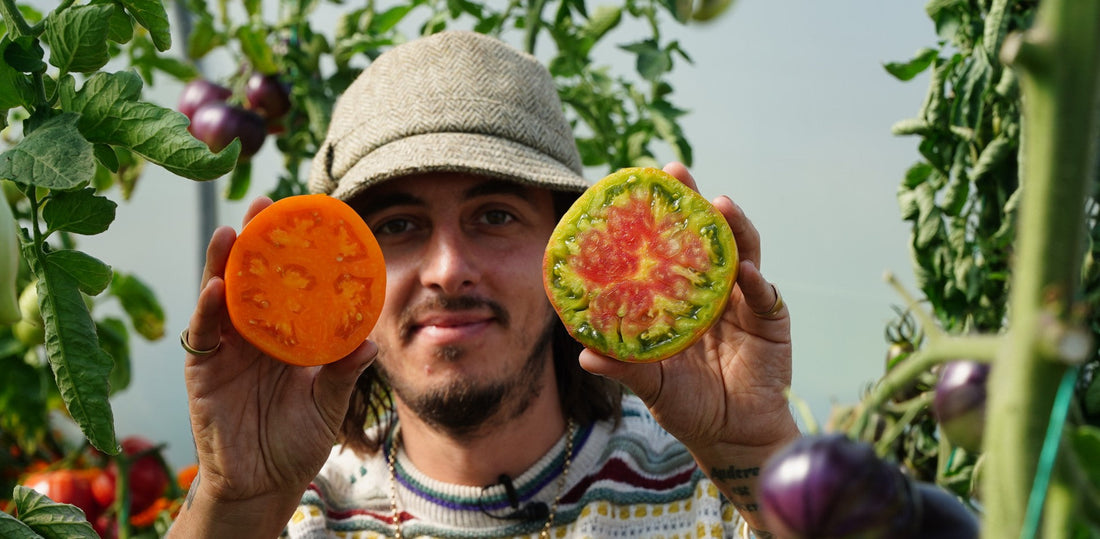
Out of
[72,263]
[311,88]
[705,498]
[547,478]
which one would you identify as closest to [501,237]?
[547,478]

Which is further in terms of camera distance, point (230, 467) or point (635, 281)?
point (230, 467)

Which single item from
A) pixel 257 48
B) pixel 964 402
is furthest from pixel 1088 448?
pixel 257 48

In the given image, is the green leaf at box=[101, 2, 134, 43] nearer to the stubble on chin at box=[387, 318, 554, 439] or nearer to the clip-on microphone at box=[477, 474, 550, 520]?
the stubble on chin at box=[387, 318, 554, 439]

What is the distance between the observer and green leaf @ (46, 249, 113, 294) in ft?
2.23

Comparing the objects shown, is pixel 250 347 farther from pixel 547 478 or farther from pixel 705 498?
pixel 705 498

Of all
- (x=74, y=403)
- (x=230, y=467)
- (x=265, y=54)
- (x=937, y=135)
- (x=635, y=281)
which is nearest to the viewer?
(x=74, y=403)

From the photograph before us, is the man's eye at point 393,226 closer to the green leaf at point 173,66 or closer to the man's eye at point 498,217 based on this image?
Result: the man's eye at point 498,217

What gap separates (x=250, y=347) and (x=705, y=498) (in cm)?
73

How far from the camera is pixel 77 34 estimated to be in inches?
26.3

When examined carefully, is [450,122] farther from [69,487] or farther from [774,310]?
[69,487]

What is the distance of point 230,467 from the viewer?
1087mm

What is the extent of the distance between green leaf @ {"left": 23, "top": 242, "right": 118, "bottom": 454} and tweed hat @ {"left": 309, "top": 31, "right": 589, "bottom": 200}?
2.27ft

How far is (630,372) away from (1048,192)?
2.59 feet

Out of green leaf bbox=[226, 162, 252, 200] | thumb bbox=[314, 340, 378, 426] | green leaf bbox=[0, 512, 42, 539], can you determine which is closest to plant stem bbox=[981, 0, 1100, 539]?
green leaf bbox=[0, 512, 42, 539]
